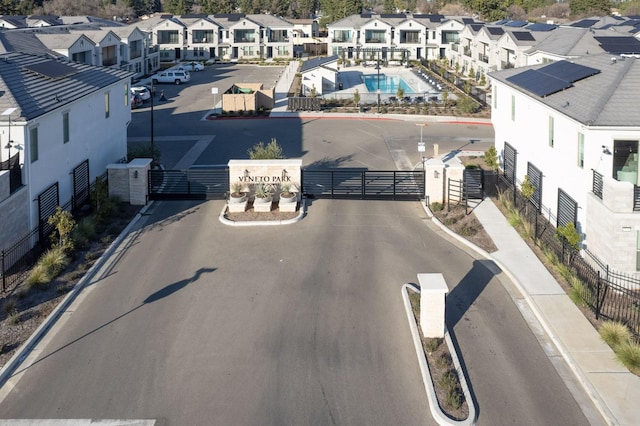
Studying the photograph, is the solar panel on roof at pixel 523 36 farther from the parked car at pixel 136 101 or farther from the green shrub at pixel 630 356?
the green shrub at pixel 630 356

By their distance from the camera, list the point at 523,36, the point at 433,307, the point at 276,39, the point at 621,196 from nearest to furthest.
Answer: the point at 433,307 → the point at 621,196 → the point at 523,36 → the point at 276,39

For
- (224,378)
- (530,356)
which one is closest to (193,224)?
(224,378)

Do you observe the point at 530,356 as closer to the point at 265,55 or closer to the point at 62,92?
the point at 62,92

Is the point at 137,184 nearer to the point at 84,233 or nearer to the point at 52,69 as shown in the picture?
the point at 84,233

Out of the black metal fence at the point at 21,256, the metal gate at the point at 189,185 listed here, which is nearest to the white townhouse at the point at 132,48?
the metal gate at the point at 189,185

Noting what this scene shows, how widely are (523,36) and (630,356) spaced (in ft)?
179

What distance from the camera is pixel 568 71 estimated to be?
27094 millimetres

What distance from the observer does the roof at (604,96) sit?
20548 millimetres

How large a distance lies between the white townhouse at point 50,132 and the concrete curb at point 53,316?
8.73 ft

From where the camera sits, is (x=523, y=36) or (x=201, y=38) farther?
(x=201, y=38)

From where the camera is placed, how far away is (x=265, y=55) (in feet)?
340

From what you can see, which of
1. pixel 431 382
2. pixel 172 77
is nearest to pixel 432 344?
pixel 431 382

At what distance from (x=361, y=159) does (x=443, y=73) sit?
146 ft

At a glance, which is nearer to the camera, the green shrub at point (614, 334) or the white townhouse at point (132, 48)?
the green shrub at point (614, 334)
